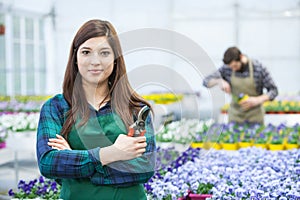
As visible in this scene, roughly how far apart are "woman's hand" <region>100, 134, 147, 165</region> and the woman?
2cm

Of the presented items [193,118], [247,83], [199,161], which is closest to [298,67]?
[247,83]

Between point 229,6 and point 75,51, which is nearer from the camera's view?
point 75,51

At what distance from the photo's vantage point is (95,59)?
1822 millimetres

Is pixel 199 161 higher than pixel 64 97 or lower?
lower

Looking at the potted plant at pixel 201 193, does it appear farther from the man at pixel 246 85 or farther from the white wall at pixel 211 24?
the white wall at pixel 211 24

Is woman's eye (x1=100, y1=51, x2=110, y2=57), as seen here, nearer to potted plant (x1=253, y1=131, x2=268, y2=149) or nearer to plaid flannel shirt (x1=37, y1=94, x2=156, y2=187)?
plaid flannel shirt (x1=37, y1=94, x2=156, y2=187)

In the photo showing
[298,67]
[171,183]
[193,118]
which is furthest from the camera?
[298,67]

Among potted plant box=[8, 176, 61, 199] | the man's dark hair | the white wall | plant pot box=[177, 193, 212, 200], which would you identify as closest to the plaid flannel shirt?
plant pot box=[177, 193, 212, 200]

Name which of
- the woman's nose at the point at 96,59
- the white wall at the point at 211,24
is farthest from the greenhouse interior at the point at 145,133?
the white wall at the point at 211,24

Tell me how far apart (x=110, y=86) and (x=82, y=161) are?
31 cm

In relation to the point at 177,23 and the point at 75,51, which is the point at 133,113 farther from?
the point at 177,23

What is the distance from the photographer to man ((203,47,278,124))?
561 cm

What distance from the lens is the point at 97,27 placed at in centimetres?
185

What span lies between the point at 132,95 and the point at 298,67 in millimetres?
12340
